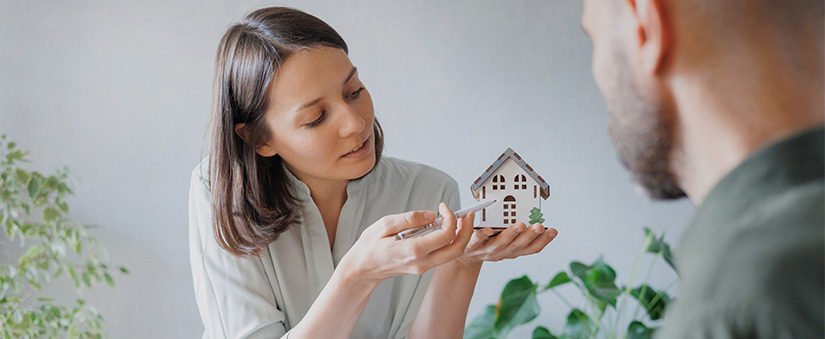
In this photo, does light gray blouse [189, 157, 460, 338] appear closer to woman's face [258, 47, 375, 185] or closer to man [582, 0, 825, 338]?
woman's face [258, 47, 375, 185]

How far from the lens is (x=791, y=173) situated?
459 mm

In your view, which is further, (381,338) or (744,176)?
(381,338)

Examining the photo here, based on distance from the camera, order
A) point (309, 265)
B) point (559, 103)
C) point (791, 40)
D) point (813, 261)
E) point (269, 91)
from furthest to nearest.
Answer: point (559, 103) → point (309, 265) → point (269, 91) → point (791, 40) → point (813, 261)

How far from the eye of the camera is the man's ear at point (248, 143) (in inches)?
55.9

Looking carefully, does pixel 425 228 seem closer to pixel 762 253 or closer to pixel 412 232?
pixel 412 232

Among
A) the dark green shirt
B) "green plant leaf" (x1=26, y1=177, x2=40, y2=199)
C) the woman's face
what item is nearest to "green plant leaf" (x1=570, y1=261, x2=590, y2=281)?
the woman's face

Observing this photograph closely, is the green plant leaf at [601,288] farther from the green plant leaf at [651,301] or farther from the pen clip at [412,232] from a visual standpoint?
the pen clip at [412,232]

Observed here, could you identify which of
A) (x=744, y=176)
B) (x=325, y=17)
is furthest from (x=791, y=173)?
(x=325, y=17)

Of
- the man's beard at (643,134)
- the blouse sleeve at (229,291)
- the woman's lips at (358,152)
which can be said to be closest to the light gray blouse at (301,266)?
the blouse sleeve at (229,291)

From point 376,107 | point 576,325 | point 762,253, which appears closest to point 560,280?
point 576,325

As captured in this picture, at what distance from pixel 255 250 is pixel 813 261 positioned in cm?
117

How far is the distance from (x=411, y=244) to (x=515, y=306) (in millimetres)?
550

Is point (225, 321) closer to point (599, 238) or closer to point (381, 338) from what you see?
point (381, 338)

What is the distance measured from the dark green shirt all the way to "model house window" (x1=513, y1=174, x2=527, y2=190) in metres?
0.79
